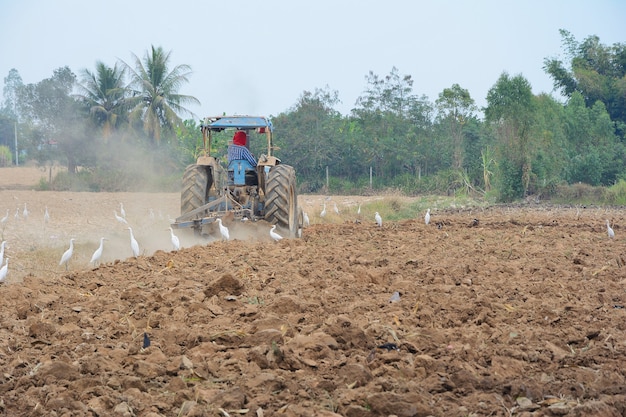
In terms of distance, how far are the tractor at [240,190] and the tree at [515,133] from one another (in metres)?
20.8

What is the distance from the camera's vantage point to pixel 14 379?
5.14 m

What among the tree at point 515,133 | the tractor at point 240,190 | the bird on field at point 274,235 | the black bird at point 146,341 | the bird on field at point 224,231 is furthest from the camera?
the tree at point 515,133

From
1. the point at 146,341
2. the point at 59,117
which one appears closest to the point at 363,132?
the point at 59,117

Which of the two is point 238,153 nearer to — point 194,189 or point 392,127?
point 194,189

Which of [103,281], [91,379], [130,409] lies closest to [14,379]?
[91,379]

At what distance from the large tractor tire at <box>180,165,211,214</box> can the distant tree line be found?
2560 cm

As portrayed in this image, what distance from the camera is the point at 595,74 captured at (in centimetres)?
4747

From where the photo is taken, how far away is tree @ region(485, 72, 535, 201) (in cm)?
3306

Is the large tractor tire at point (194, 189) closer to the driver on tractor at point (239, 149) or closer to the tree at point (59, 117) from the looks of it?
the driver on tractor at point (239, 149)

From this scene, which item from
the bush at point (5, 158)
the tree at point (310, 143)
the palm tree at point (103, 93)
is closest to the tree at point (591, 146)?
the tree at point (310, 143)

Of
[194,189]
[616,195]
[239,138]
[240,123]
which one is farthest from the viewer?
[616,195]

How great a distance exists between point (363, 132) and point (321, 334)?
43.6 meters

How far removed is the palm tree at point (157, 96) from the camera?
4241 cm

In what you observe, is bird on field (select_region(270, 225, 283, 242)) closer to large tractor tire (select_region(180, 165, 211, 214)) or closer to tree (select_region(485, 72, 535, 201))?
large tractor tire (select_region(180, 165, 211, 214))
